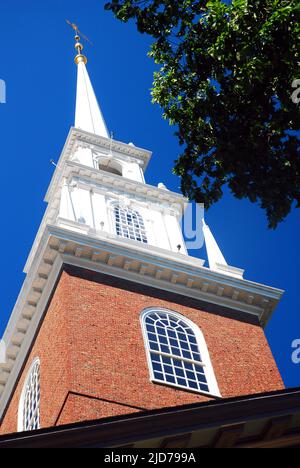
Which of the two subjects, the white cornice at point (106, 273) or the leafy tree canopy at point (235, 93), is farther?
the white cornice at point (106, 273)

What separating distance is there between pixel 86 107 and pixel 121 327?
17982 millimetres

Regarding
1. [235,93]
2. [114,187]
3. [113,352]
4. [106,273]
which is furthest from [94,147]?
[235,93]

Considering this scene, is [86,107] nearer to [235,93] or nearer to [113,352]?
[113,352]

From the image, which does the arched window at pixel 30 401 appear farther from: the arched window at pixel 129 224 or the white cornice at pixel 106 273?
the arched window at pixel 129 224

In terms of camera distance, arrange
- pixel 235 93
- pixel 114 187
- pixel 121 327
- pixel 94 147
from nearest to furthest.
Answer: pixel 235 93
pixel 121 327
pixel 114 187
pixel 94 147

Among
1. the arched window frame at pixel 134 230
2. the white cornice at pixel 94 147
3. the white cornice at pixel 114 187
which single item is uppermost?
the white cornice at pixel 94 147

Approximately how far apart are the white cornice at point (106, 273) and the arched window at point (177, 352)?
140 centimetres

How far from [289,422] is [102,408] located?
6230 mm

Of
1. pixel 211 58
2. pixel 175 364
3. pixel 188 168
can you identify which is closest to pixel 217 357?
pixel 175 364

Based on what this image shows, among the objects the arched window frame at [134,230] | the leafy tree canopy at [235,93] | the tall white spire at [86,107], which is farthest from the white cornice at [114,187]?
the leafy tree canopy at [235,93]

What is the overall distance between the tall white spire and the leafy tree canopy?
18.7 metres

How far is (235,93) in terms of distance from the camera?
561 inches

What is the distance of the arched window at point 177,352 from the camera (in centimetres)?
2045

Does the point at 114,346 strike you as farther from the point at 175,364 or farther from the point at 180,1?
the point at 180,1
